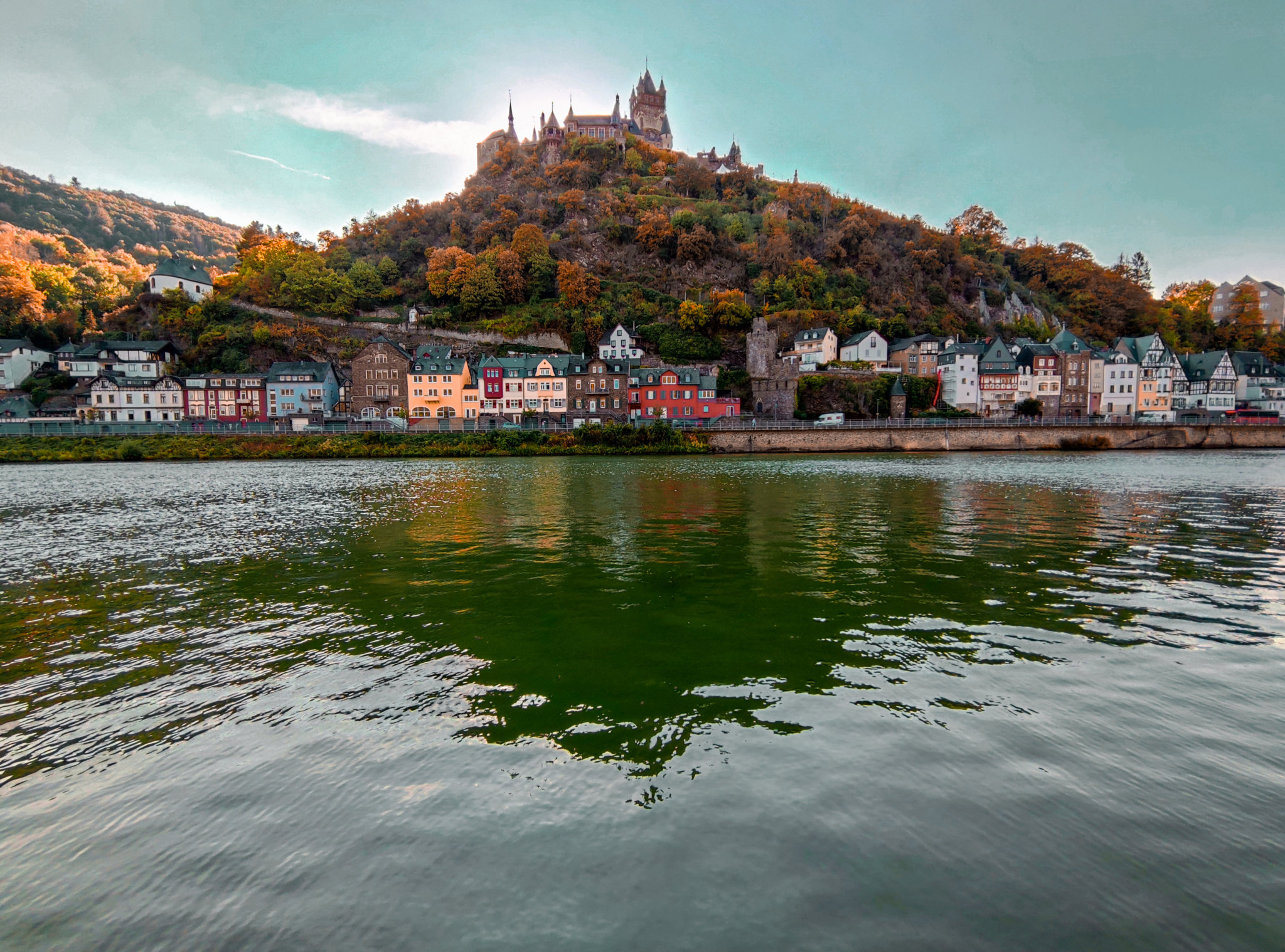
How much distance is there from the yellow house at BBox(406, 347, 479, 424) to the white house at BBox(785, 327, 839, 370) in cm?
4403

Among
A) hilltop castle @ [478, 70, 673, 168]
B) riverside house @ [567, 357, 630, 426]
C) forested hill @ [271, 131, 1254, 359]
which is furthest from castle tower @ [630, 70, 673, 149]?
riverside house @ [567, 357, 630, 426]

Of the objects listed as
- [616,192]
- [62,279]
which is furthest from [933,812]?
[62,279]

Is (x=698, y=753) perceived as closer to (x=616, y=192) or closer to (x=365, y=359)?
(x=365, y=359)

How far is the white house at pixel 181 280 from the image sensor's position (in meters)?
91.7

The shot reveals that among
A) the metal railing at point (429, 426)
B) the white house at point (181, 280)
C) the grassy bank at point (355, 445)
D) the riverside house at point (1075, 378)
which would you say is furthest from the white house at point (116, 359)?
the riverside house at point (1075, 378)

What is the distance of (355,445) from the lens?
61.3 m

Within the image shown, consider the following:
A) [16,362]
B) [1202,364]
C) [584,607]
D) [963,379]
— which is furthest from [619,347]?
[1202,364]

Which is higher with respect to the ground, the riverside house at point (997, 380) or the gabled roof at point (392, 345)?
the gabled roof at point (392, 345)

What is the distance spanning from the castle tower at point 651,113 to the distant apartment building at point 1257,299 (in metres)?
121

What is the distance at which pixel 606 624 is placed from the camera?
10.9 meters

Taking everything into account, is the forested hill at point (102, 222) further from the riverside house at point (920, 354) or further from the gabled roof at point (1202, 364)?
the gabled roof at point (1202, 364)

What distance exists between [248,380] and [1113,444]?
10157 cm

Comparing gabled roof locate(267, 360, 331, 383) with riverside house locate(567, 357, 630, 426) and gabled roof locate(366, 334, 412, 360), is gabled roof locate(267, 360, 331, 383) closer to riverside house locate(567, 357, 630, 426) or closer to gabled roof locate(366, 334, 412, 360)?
gabled roof locate(366, 334, 412, 360)

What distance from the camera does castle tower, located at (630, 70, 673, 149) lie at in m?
151
